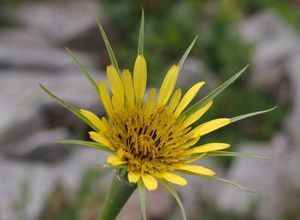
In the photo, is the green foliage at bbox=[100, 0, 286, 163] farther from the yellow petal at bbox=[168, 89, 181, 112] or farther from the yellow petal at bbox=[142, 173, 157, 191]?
the yellow petal at bbox=[142, 173, 157, 191]

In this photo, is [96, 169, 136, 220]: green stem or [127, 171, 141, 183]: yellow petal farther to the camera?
[96, 169, 136, 220]: green stem

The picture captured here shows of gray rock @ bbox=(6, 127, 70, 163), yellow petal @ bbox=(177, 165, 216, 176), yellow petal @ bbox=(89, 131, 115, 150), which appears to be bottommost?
yellow petal @ bbox=(177, 165, 216, 176)

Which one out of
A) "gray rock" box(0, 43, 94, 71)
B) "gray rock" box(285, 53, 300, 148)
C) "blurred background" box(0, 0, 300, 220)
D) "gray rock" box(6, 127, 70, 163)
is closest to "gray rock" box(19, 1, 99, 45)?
"blurred background" box(0, 0, 300, 220)

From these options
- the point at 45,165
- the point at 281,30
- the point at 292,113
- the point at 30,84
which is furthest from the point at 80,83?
the point at 281,30

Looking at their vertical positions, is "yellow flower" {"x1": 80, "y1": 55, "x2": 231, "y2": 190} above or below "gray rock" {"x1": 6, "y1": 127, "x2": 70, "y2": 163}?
below

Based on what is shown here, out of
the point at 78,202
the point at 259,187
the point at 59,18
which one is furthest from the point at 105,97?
the point at 59,18

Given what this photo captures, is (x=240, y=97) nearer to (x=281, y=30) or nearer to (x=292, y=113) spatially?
(x=292, y=113)
